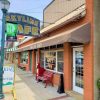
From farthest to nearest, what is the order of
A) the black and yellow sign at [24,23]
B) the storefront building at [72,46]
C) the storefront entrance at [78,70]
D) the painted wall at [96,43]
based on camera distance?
the black and yellow sign at [24,23] < the storefront entrance at [78,70] < the storefront building at [72,46] < the painted wall at [96,43]

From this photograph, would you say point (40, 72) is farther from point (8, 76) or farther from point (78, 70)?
point (78, 70)

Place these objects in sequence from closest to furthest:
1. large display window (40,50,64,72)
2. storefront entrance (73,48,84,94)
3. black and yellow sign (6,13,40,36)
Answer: storefront entrance (73,48,84,94) → black and yellow sign (6,13,40,36) → large display window (40,50,64,72)

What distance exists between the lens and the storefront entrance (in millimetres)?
10414

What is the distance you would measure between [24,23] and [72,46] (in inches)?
123

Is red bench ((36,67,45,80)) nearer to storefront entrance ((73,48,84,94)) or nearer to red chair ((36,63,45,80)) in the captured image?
red chair ((36,63,45,80))

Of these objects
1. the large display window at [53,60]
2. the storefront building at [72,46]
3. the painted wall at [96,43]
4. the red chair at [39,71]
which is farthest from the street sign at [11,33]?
the red chair at [39,71]

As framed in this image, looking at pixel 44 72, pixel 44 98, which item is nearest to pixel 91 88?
pixel 44 98

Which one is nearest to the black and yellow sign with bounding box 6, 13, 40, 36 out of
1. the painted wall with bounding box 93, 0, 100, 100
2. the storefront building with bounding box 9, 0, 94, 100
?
the storefront building with bounding box 9, 0, 94, 100

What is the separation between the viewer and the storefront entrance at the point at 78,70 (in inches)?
410

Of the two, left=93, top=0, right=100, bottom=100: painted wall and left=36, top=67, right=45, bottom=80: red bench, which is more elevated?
left=93, top=0, right=100, bottom=100: painted wall

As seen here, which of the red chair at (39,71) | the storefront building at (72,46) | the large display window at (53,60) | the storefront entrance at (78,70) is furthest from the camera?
the red chair at (39,71)

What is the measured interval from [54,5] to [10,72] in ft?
22.8

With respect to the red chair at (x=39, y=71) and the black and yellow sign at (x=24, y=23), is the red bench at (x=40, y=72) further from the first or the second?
the black and yellow sign at (x=24, y=23)

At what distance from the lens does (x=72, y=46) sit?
36.5 feet
